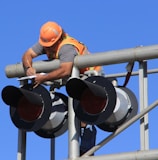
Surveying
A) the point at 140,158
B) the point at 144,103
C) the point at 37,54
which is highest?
the point at 37,54

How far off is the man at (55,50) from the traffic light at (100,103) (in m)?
0.39

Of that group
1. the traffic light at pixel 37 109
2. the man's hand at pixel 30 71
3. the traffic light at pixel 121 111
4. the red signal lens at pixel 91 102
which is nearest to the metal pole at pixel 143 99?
the traffic light at pixel 121 111

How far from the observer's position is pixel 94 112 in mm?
11398

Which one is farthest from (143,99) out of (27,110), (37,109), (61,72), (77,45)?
(27,110)

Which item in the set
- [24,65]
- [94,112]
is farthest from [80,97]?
[24,65]

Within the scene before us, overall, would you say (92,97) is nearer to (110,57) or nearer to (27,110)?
(110,57)

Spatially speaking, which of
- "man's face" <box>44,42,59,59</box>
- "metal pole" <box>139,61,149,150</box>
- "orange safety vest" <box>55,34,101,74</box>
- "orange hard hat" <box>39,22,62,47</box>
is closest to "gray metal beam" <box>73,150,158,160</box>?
"metal pole" <box>139,61,149,150</box>

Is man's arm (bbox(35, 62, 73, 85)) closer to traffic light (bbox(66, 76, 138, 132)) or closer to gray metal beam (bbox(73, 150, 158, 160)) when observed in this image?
traffic light (bbox(66, 76, 138, 132))

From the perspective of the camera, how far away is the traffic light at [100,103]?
11281 millimetres

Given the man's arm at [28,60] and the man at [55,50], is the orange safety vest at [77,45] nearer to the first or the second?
the man at [55,50]

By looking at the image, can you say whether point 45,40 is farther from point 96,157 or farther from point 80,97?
point 96,157

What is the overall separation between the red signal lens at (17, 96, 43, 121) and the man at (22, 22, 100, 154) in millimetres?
278

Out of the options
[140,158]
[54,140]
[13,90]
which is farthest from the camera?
[54,140]

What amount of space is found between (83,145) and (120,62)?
4.31ft
